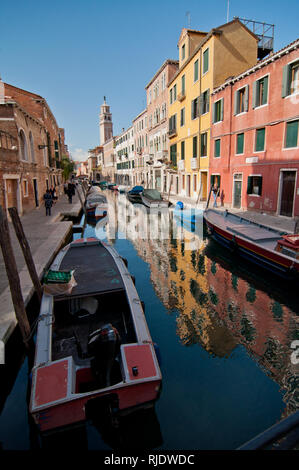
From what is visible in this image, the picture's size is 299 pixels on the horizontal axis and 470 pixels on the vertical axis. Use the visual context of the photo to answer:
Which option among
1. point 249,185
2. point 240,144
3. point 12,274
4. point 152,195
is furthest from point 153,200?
point 12,274

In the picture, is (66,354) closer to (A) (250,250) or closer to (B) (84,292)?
(B) (84,292)

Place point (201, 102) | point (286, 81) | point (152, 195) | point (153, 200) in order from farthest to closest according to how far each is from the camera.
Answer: point (152, 195)
point (153, 200)
point (201, 102)
point (286, 81)

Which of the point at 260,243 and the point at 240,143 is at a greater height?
the point at 240,143

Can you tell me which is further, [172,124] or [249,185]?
[172,124]

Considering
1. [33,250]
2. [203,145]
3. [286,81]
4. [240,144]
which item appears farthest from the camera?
[203,145]

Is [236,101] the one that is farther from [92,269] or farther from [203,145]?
[92,269]

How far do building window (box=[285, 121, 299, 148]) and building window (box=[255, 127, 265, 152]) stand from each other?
1.89 m

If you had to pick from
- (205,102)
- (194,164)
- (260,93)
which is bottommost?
(194,164)

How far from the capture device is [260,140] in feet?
54.3

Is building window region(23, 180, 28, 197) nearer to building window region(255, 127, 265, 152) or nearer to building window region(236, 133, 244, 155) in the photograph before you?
building window region(236, 133, 244, 155)

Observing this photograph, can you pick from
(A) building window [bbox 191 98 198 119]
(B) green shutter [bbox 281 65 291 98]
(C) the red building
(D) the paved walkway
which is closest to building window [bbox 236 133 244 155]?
(C) the red building

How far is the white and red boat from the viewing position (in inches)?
140

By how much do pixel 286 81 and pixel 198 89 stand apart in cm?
1050
